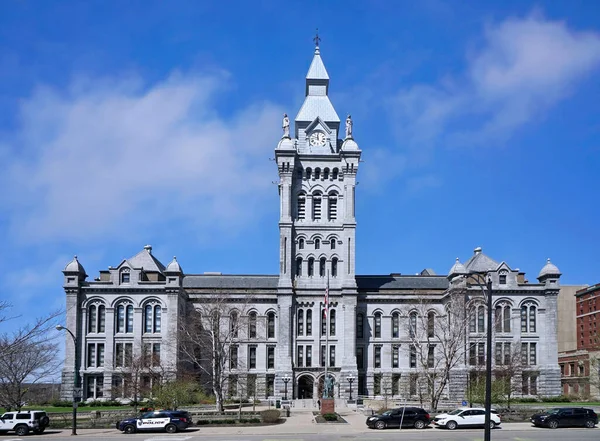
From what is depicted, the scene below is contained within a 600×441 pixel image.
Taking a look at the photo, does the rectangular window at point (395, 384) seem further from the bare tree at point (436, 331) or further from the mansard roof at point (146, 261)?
the mansard roof at point (146, 261)

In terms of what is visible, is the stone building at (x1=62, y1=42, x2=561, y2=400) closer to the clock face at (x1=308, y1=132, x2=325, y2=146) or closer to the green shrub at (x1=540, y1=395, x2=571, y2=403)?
the clock face at (x1=308, y1=132, x2=325, y2=146)

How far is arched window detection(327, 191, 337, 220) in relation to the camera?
9006 cm

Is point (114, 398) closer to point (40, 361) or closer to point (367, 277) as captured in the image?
point (40, 361)

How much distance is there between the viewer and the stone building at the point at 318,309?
8231 centimetres

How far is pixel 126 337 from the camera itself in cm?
8256

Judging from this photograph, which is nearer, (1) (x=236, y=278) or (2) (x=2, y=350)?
(2) (x=2, y=350)

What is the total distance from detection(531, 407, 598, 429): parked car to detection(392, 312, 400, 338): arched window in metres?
39.0

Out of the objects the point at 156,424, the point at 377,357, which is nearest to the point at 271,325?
the point at 377,357

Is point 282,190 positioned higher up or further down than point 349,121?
further down

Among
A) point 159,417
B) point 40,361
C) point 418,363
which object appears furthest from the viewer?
point 418,363

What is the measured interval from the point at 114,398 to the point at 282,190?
30.6 meters

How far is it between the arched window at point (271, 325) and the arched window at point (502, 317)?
2648cm

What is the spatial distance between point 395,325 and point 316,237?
14407 mm

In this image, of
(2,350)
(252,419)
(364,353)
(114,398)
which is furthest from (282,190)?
(2,350)
